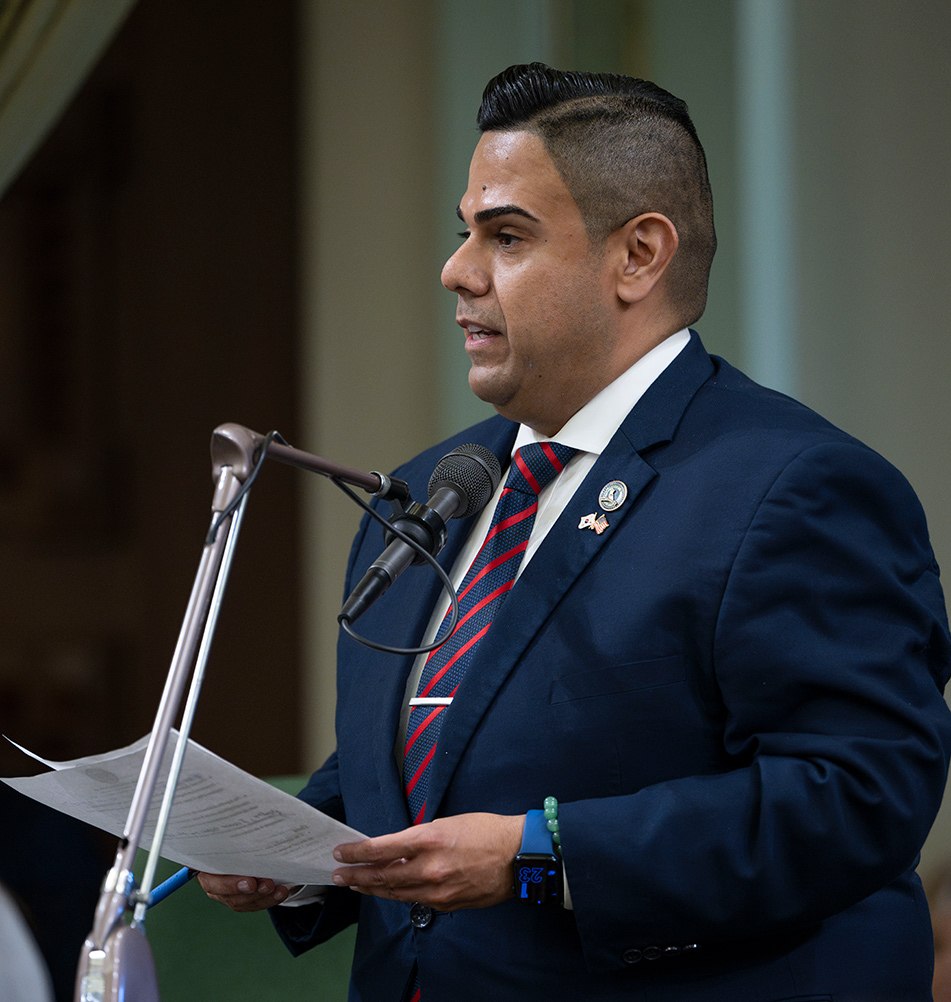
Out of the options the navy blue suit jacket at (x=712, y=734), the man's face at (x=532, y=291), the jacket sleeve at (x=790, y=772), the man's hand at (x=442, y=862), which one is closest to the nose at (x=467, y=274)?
the man's face at (x=532, y=291)

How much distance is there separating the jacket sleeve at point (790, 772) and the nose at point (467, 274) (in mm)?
441

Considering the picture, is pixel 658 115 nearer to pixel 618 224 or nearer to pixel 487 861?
pixel 618 224

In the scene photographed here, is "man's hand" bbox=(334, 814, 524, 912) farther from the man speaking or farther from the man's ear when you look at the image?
the man's ear

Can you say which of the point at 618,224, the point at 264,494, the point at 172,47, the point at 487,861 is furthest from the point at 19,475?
the point at 487,861

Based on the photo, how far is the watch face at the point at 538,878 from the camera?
1047 millimetres

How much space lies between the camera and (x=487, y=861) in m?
1.04

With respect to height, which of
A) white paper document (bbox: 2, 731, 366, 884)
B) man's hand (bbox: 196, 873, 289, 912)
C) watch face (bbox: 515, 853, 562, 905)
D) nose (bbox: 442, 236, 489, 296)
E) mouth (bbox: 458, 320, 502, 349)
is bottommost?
man's hand (bbox: 196, 873, 289, 912)

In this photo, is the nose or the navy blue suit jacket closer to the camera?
the navy blue suit jacket

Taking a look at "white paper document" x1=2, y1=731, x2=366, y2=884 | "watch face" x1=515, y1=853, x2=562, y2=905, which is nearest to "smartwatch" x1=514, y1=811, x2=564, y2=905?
"watch face" x1=515, y1=853, x2=562, y2=905

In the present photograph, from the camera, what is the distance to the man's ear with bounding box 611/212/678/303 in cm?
138

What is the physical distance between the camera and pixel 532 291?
1350 mm

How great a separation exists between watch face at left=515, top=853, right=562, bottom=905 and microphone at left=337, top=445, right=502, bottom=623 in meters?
0.27

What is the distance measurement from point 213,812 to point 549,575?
0.41 meters

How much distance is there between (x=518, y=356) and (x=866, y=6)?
137 centimetres
